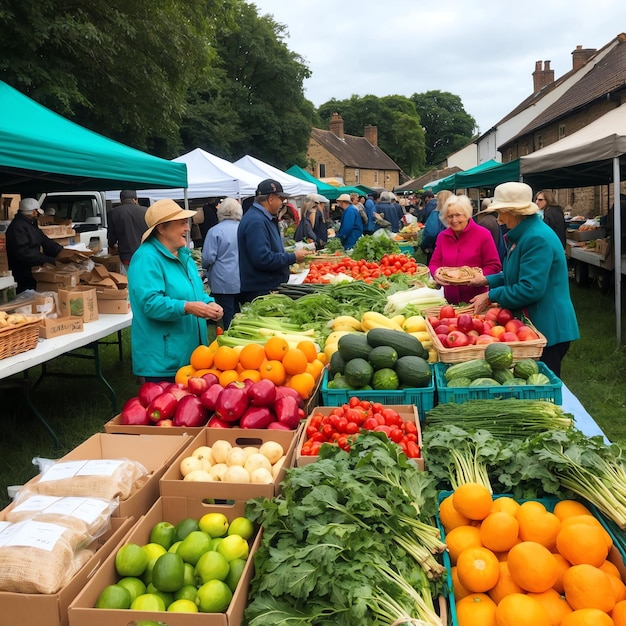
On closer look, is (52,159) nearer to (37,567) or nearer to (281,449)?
(281,449)

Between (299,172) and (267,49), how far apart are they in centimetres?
1876

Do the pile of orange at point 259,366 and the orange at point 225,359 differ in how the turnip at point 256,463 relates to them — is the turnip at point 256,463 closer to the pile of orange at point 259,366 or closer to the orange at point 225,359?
the pile of orange at point 259,366

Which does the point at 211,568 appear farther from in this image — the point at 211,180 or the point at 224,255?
the point at 211,180

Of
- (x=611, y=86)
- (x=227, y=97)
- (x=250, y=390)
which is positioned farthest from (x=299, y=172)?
(x=250, y=390)

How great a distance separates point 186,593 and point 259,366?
5.60 ft

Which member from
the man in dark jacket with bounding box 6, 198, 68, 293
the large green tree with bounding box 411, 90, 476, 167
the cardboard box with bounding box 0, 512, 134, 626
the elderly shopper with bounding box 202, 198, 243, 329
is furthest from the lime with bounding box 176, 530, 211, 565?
the large green tree with bounding box 411, 90, 476, 167

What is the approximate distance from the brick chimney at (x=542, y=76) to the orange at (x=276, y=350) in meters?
48.1

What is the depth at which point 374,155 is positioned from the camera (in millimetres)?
70312

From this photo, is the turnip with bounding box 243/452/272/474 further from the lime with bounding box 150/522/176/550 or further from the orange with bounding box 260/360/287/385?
the orange with bounding box 260/360/287/385

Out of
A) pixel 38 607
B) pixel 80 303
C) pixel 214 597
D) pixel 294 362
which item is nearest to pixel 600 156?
pixel 294 362

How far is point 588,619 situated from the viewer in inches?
67.1

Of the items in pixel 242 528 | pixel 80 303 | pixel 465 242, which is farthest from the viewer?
pixel 465 242

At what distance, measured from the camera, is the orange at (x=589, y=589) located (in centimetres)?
178

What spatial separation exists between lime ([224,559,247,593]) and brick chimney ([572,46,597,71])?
38.5m
